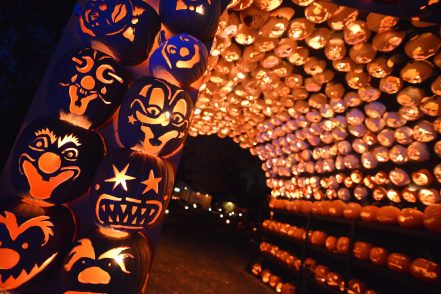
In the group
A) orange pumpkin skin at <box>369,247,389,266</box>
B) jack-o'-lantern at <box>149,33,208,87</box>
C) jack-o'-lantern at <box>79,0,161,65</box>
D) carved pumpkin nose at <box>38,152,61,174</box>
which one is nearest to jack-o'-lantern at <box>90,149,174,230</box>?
carved pumpkin nose at <box>38,152,61,174</box>

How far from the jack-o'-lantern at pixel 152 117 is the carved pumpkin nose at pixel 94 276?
86cm

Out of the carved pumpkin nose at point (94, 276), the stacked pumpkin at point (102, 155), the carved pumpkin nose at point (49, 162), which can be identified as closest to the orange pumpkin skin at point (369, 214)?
the stacked pumpkin at point (102, 155)

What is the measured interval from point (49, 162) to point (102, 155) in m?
0.36

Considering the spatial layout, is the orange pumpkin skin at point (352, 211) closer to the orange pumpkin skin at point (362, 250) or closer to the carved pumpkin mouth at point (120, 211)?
the orange pumpkin skin at point (362, 250)

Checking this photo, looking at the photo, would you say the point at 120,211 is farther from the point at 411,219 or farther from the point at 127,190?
the point at 411,219

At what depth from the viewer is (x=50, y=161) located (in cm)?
162

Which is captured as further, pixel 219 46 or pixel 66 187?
pixel 219 46

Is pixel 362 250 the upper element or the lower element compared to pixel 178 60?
lower

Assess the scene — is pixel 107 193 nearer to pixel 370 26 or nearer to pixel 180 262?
pixel 370 26

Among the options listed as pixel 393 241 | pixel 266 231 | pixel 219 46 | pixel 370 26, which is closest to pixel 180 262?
pixel 266 231

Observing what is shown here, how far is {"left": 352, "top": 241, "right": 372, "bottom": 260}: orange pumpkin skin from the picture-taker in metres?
4.92

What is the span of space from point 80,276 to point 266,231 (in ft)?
25.7

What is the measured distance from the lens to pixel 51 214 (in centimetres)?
170

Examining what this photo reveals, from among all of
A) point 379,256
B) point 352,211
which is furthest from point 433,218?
point 352,211
